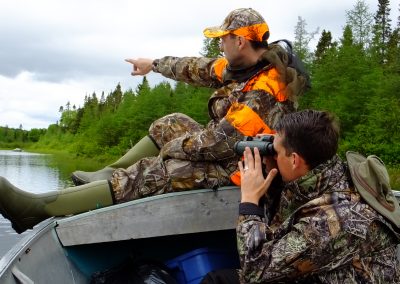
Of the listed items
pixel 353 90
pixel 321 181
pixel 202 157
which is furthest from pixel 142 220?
pixel 353 90

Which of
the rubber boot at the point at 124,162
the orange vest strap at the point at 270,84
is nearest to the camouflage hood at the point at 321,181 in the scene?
the orange vest strap at the point at 270,84

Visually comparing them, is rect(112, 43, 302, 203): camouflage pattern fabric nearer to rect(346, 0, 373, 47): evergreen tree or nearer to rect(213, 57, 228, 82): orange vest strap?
rect(213, 57, 228, 82): orange vest strap

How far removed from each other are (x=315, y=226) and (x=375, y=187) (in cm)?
30

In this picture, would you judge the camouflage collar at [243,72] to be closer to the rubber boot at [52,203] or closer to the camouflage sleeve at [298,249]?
the rubber boot at [52,203]

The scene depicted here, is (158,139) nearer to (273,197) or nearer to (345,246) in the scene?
(273,197)

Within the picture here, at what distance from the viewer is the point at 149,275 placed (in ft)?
10.0

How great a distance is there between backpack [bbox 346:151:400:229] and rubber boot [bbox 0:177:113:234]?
166cm

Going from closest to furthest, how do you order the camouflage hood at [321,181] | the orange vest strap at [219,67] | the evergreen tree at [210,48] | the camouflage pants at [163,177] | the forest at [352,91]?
1. the camouflage hood at [321,181]
2. the camouflage pants at [163,177]
3. the orange vest strap at [219,67]
4. the forest at [352,91]
5. the evergreen tree at [210,48]

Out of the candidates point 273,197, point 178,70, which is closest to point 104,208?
point 273,197

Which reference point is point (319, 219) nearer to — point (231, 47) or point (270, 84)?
point (270, 84)

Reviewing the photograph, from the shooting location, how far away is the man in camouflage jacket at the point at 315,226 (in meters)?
1.88

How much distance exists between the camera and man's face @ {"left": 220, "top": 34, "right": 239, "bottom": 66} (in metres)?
3.24

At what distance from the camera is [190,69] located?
4.01m

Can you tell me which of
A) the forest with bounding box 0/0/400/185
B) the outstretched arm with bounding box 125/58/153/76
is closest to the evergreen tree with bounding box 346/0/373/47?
the forest with bounding box 0/0/400/185
